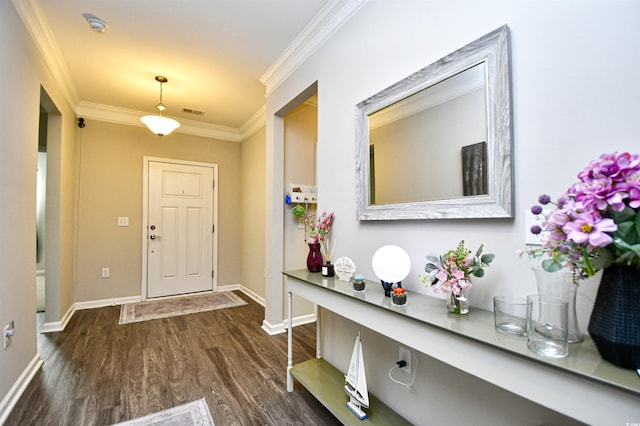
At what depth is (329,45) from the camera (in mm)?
2145

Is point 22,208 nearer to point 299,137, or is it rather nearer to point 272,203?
point 272,203

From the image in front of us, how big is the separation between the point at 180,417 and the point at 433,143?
6.77 ft

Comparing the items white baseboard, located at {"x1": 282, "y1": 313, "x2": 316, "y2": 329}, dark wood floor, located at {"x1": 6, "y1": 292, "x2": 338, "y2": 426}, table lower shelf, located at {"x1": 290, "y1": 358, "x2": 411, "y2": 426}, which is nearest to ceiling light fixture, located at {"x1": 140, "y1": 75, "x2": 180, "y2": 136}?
dark wood floor, located at {"x1": 6, "y1": 292, "x2": 338, "y2": 426}

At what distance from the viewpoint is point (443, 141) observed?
52.1 inches

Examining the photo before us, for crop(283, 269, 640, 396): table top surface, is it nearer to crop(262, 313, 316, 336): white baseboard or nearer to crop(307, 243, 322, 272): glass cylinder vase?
crop(307, 243, 322, 272): glass cylinder vase

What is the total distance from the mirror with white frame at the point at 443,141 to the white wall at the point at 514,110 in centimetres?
5

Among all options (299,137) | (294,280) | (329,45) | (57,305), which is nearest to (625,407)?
(294,280)

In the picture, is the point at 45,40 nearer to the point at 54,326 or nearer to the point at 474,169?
the point at 54,326

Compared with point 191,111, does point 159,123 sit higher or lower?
lower

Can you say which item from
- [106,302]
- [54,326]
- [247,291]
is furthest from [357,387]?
[106,302]

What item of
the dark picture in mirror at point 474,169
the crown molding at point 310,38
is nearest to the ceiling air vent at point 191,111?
the crown molding at point 310,38

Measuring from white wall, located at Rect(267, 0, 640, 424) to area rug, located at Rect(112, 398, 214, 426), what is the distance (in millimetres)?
929

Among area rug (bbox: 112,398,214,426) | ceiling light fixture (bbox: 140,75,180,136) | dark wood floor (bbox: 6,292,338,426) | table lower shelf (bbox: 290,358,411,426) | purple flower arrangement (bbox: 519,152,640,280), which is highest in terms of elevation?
ceiling light fixture (bbox: 140,75,180,136)

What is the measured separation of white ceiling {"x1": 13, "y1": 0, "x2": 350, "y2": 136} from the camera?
6.70 ft
